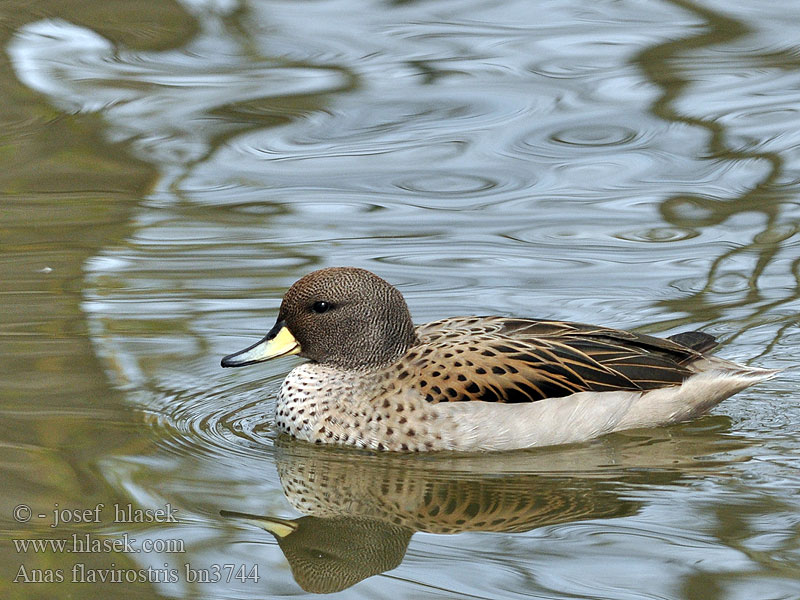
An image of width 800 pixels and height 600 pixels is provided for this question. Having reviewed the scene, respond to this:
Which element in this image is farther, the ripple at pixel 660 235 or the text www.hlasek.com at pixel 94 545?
the ripple at pixel 660 235

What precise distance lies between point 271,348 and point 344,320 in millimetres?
418

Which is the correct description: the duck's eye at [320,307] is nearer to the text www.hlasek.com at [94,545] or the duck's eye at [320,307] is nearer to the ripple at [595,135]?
the text www.hlasek.com at [94,545]

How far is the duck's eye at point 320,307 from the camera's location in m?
7.87

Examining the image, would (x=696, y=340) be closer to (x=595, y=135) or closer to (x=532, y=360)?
(x=532, y=360)

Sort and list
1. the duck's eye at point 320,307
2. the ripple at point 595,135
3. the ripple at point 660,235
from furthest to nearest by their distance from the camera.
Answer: the ripple at point 595,135 < the ripple at point 660,235 < the duck's eye at point 320,307

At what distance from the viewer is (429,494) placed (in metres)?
7.12

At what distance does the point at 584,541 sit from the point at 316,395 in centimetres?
201

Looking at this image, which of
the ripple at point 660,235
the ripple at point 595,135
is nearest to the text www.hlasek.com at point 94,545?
the ripple at point 660,235

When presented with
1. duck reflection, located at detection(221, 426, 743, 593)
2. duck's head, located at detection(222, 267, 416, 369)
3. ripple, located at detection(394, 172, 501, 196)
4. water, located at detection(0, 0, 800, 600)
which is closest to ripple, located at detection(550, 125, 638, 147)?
water, located at detection(0, 0, 800, 600)

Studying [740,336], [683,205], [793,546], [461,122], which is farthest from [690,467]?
[461,122]

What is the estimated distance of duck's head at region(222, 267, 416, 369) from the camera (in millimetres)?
7883

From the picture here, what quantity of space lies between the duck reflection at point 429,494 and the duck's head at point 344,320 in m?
0.55

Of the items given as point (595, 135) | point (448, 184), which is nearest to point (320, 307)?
point (448, 184)

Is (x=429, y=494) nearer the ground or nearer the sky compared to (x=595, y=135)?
nearer the ground
